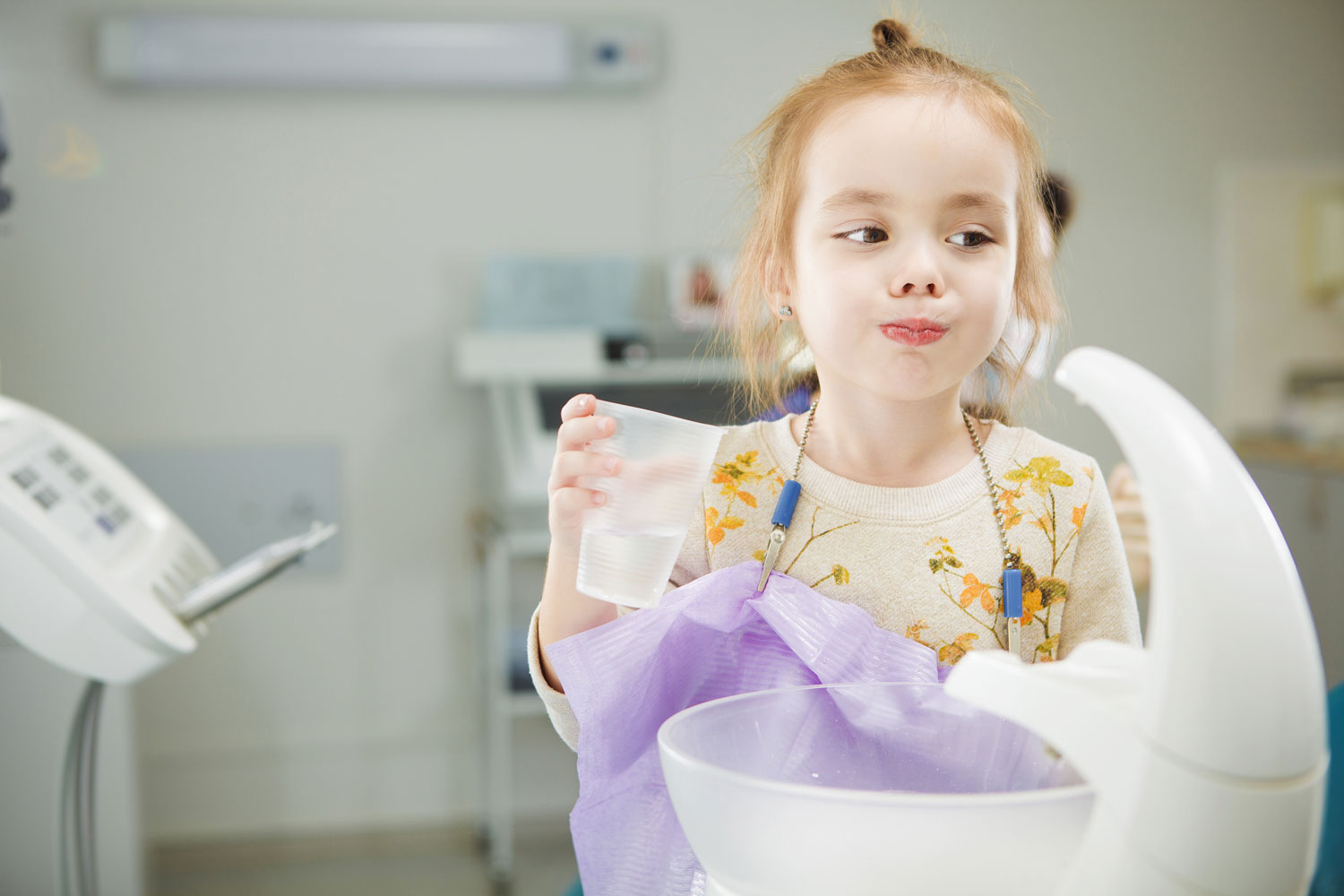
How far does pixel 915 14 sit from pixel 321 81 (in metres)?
2.20

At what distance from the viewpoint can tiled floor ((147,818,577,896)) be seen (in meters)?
2.77

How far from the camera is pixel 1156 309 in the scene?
3.27 metres

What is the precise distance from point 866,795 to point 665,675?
9.1 inches

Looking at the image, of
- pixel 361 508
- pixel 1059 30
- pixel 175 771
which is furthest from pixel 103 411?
pixel 1059 30

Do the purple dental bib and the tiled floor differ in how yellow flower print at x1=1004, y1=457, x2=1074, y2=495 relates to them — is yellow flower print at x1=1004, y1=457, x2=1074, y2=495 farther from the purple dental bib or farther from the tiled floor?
the tiled floor

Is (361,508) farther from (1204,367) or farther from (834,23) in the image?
(1204,367)

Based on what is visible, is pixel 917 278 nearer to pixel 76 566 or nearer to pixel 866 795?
pixel 866 795

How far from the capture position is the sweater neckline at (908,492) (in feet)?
2.81

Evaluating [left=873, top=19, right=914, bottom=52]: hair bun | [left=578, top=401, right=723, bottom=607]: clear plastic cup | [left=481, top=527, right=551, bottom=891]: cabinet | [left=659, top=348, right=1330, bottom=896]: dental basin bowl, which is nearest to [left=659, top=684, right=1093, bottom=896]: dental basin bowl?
[left=659, top=348, right=1330, bottom=896]: dental basin bowl

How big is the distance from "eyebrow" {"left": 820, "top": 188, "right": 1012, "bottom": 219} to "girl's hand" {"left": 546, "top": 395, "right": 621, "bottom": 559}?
0.23 meters

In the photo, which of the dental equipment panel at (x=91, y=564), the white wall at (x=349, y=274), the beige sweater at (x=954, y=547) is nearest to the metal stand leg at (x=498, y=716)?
the white wall at (x=349, y=274)

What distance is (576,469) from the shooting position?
67 cm

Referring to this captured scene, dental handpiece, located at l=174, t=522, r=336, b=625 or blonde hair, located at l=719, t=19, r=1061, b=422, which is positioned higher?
blonde hair, located at l=719, t=19, r=1061, b=422

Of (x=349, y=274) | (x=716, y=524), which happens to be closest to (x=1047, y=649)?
(x=716, y=524)
